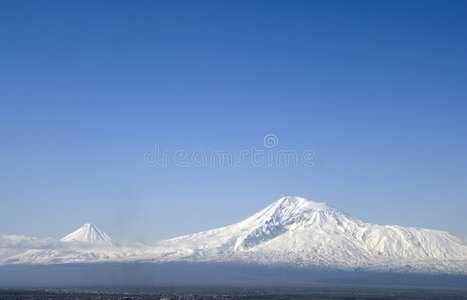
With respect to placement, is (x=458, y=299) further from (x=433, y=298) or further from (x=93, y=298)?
(x=93, y=298)

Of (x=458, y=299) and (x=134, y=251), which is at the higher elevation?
(x=134, y=251)

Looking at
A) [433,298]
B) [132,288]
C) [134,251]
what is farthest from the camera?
[134,251]

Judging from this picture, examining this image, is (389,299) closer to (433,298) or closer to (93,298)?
(433,298)

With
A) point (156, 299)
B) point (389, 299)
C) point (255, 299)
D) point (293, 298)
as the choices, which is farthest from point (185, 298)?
point (389, 299)

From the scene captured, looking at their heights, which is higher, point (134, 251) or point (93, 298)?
point (134, 251)

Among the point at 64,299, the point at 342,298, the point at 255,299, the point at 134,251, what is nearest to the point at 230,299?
the point at 255,299

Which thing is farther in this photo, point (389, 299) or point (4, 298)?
point (389, 299)

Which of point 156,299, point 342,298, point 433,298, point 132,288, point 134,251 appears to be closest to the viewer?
point 156,299

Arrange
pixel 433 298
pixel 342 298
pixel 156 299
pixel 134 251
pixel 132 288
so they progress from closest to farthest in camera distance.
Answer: pixel 156 299, pixel 342 298, pixel 433 298, pixel 132 288, pixel 134 251

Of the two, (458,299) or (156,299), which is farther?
(458,299)
